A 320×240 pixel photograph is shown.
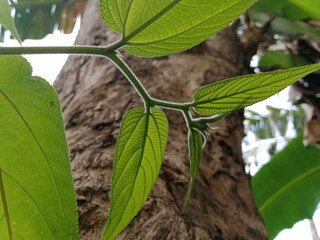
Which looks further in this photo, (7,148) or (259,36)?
(259,36)

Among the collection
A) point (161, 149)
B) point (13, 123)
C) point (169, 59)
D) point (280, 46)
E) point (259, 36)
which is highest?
point (13, 123)

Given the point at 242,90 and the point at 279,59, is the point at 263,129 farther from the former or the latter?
the point at 242,90

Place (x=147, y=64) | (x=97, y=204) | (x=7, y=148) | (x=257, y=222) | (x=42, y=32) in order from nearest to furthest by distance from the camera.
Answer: (x=7, y=148)
(x=97, y=204)
(x=257, y=222)
(x=147, y=64)
(x=42, y=32)

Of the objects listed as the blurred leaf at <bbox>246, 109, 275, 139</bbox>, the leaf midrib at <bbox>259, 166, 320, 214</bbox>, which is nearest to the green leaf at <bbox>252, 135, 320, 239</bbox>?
the leaf midrib at <bbox>259, 166, 320, 214</bbox>

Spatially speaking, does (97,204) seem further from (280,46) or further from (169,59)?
(280,46)

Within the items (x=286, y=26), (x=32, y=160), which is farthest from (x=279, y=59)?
(x=32, y=160)

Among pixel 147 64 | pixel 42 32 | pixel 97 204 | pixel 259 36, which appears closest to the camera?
pixel 97 204

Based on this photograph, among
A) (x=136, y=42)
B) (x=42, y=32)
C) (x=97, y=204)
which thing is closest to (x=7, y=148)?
(x=136, y=42)
